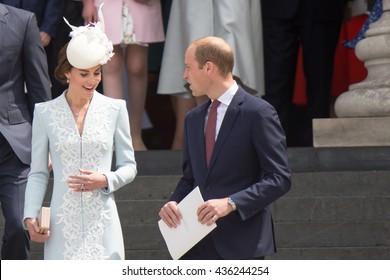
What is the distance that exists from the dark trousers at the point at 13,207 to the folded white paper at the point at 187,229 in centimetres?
108

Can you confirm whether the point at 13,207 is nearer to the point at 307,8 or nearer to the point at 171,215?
the point at 171,215

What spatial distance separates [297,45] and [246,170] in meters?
4.04

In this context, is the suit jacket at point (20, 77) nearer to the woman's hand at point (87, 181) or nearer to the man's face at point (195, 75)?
the woman's hand at point (87, 181)

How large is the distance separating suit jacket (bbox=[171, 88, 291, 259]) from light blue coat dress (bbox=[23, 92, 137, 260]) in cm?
40

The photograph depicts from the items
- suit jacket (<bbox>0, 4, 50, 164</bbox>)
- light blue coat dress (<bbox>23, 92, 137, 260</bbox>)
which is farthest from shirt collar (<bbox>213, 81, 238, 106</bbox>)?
suit jacket (<bbox>0, 4, 50, 164</bbox>)

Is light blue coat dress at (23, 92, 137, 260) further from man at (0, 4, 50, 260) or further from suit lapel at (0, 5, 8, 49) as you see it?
suit lapel at (0, 5, 8, 49)

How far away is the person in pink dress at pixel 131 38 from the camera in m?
8.76

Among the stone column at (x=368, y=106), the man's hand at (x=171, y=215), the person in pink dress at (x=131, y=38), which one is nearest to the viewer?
the man's hand at (x=171, y=215)

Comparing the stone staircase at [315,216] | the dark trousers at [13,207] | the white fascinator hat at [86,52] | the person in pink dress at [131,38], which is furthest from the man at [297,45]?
the white fascinator hat at [86,52]

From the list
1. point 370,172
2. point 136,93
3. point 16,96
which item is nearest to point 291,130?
point 136,93

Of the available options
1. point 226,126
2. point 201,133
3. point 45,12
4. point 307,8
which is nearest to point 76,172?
point 201,133

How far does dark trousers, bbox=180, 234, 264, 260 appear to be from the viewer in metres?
5.62
